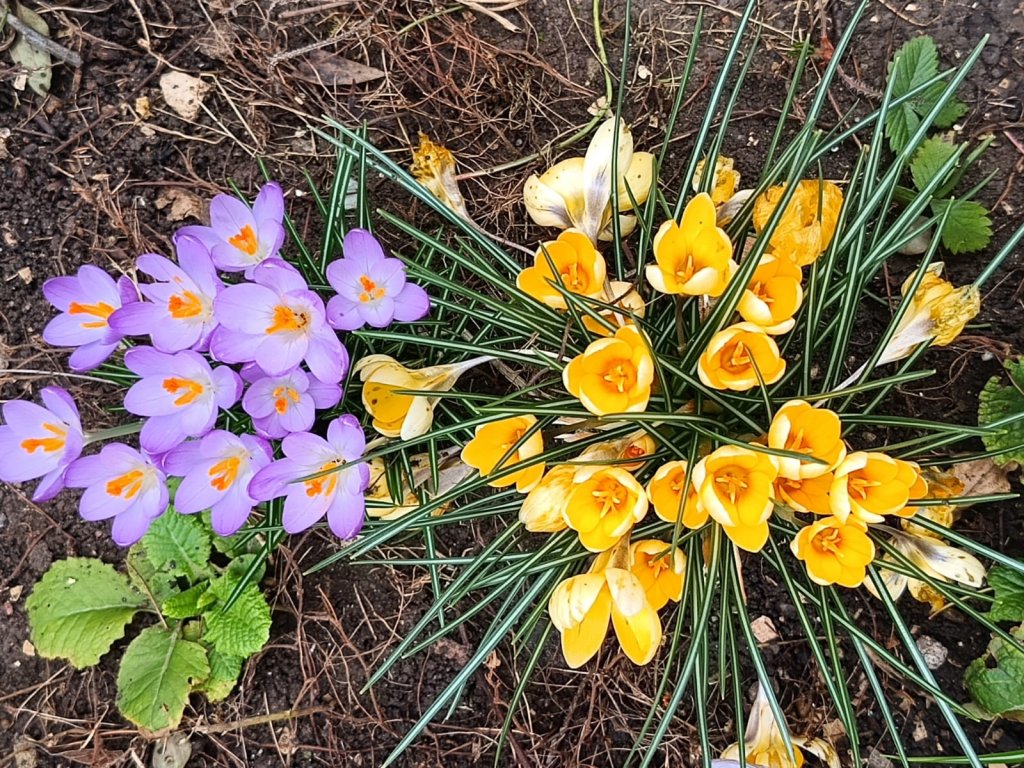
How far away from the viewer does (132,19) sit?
6.30ft

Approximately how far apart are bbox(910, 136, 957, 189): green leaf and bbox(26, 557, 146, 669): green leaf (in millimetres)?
1968

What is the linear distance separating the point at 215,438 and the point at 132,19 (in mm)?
1267

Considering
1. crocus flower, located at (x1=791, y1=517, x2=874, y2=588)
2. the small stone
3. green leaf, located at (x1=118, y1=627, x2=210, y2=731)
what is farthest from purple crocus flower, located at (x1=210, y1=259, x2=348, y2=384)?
the small stone

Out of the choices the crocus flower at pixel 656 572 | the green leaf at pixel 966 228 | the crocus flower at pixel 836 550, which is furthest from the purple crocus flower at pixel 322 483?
the green leaf at pixel 966 228

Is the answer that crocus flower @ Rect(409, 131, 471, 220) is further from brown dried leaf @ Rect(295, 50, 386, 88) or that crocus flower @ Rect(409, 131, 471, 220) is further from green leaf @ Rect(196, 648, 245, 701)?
green leaf @ Rect(196, 648, 245, 701)

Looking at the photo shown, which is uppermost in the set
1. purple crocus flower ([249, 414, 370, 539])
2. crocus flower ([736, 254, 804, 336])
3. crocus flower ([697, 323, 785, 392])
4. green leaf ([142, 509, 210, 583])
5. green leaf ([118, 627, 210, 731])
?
crocus flower ([736, 254, 804, 336])

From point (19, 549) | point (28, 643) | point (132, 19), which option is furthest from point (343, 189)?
point (28, 643)

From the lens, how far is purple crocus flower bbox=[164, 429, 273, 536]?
127 centimetres

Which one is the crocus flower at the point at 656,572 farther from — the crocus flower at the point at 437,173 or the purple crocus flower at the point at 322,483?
the crocus flower at the point at 437,173

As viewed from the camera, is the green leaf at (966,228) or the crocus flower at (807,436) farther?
the green leaf at (966,228)

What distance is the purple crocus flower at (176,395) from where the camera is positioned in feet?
4.04

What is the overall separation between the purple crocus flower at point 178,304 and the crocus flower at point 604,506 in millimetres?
666

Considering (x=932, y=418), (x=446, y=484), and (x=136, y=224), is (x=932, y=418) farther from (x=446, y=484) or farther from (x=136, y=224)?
(x=136, y=224)

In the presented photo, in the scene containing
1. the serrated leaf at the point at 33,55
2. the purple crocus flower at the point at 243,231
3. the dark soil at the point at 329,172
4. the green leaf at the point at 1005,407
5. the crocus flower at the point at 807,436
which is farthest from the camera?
the serrated leaf at the point at 33,55
